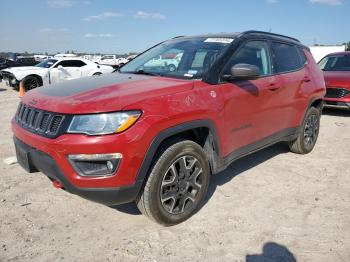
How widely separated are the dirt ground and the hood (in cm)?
115

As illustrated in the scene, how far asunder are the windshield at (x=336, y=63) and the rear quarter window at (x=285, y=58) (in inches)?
210

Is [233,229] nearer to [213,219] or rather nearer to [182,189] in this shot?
[213,219]

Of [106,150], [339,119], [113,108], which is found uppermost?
[113,108]

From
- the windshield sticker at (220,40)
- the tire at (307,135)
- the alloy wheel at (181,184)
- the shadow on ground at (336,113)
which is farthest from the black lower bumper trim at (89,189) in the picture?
the shadow on ground at (336,113)

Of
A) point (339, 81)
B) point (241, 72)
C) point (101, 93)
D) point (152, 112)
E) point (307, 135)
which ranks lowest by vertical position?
point (307, 135)

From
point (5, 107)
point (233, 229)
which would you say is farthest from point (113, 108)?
point (5, 107)

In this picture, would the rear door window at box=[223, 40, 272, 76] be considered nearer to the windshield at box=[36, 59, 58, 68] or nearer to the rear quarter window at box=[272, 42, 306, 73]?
the rear quarter window at box=[272, 42, 306, 73]

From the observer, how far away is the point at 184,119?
9.97 feet

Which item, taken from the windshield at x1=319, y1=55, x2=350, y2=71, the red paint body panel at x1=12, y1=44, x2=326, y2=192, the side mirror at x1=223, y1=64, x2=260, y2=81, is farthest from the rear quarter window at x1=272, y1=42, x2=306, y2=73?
the windshield at x1=319, y1=55, x2=350, y2=71

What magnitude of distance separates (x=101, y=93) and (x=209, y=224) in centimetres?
160

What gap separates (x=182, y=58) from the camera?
153 inches

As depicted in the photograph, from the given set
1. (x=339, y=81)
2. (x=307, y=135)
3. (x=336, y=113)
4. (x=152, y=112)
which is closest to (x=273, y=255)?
(x=152, y=112)

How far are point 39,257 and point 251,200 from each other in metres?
2.24

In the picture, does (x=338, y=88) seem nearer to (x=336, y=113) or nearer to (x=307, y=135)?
(x=336, y=113)
